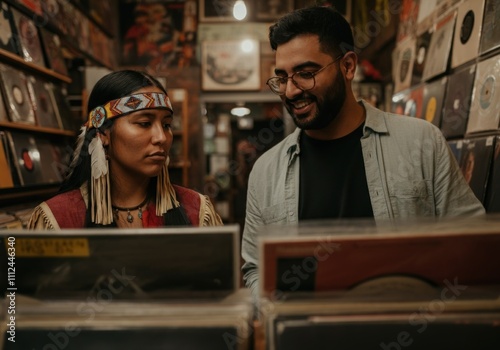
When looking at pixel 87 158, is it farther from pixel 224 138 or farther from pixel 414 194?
pixel 224 138

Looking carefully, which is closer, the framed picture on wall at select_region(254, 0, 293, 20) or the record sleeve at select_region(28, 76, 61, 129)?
the record sleeve at select_region(28, 76, 61, 129)

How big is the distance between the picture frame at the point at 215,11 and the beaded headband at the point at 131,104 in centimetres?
486

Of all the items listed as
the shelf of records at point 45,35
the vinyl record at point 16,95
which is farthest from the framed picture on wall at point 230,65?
the vinyl record at point 16,95

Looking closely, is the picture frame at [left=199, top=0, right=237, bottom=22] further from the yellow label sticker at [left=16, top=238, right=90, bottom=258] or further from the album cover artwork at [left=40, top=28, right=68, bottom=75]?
the yellow label sticker at [left=16, top=238, right=90, bottom=258]

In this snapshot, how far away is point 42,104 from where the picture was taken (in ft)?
10.4

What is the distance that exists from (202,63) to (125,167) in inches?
184

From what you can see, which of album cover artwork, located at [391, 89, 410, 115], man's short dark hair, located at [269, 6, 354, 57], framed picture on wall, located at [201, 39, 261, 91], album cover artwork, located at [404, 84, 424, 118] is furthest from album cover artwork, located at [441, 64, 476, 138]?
framed picture on wall, located at [201, 39, 261, 91]

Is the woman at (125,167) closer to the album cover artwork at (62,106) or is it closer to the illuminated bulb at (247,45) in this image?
the album cover artwork at (62,106)

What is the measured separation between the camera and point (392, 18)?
449 cm

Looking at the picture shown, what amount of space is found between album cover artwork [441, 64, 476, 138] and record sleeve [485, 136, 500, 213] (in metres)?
0.36

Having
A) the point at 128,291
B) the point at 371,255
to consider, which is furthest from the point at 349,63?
the point at 128,291

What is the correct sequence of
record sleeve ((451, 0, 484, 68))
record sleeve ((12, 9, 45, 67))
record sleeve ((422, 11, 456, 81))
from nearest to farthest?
1. record sleeve ((451, 0, 484, 68))
2. record sleeve ((422, 11, 456, 81))
3. record sleeve ((12, 9, 45, 67))

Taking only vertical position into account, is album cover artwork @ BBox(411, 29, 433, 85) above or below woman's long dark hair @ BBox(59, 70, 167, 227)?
above

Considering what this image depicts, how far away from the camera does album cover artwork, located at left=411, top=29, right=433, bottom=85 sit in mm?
2586
